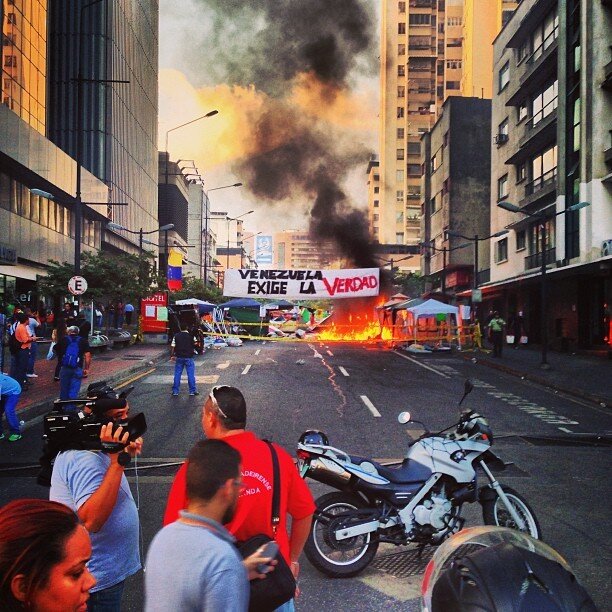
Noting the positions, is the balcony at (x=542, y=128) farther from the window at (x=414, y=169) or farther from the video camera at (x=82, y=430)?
the window at (x=414, y=169)

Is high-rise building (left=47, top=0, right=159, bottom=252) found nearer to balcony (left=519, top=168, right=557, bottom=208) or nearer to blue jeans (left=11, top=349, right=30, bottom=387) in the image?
balcony (left=519, top=168, right=557, bottom=208)

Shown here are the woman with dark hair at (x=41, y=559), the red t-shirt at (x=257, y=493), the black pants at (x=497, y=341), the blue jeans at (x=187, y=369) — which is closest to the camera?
the woman with dark hair at (x=41, y=559)

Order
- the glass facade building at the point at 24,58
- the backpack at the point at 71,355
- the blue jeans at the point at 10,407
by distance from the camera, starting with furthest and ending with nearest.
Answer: the glass facade building at the point at 24,58 < the backpack at the point at 71,355 < the blue jeans at the point at 10,407

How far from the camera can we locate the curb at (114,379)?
37.6 ft

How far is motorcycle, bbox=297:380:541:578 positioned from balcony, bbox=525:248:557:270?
29240 millimetres

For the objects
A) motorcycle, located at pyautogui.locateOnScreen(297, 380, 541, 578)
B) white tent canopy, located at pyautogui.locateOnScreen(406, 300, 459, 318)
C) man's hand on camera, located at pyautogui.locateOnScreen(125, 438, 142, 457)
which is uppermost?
white tent canopy, located at pyautogui.locateOnScreen(406, 300, 459, 318)

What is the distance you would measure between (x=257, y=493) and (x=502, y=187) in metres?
42.6

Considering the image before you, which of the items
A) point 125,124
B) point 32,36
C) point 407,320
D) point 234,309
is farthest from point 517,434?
point 125,124

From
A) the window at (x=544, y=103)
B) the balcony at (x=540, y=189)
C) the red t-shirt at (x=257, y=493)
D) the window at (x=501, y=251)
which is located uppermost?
the window at (x=544, y=103)

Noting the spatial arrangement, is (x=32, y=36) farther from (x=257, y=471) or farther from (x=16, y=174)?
(x=257, y=471)

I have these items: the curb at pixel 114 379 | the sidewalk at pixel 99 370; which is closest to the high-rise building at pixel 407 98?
the sidewalk at pixel 99 370

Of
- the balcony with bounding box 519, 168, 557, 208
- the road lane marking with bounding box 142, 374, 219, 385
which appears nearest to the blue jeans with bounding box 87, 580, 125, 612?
the road lane marking with bounding box 142, 374, 219, 385

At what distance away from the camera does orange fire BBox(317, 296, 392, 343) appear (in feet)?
124

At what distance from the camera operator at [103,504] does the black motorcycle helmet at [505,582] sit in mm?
1512
